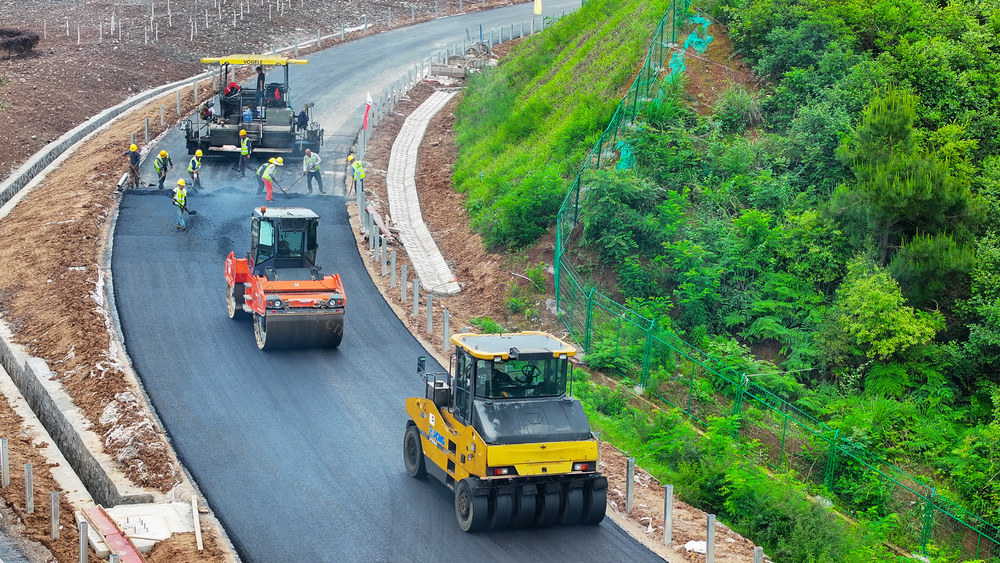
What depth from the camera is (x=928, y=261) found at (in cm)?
2200

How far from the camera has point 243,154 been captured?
32906 mm

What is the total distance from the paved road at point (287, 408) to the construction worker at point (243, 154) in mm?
1673

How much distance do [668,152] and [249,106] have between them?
591 inches

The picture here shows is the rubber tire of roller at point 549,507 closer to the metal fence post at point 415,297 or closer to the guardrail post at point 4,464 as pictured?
the guardrail post at point 4,464

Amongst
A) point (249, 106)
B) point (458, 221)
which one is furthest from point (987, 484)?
point (249, 106)

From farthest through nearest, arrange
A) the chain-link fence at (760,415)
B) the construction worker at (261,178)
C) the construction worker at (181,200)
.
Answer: the construction worker at (261,178)
the construction worker at (181,200)
the chain-link fence at (760,415)

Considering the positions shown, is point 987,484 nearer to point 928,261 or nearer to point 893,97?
point 928,261

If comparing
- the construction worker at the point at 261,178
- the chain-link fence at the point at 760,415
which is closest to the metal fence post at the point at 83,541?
the chain-link fence at the point at 760,415

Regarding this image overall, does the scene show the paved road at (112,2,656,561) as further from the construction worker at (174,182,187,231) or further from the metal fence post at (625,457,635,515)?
the metal fence post at (625,457,635,515)

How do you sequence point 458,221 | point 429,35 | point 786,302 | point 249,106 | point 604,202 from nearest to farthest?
point 786,302 → point 604,202 → point 458,221 → point 249,106 → point 429,35

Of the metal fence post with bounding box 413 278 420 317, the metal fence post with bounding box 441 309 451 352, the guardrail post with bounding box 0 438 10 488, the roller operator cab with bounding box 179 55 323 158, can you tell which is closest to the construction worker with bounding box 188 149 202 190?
the roller operator cab with bounding box 179 55 323 158

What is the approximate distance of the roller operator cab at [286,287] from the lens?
20.6m

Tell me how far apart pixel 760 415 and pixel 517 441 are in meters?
7.53

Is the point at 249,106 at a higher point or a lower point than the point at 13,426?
higher
